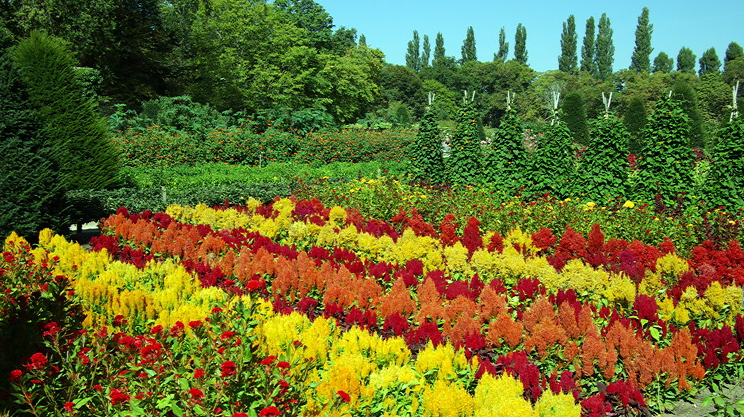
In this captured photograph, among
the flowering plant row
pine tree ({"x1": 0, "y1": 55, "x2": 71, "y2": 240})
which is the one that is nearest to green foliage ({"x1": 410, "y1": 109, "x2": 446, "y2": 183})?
the flowering plant row

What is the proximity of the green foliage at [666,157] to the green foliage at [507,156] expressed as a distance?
2.24 metres

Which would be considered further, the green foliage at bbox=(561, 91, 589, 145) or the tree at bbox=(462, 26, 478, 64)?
the tree at bbox=(462, 26, 478, 64)

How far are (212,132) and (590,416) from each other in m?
16.7

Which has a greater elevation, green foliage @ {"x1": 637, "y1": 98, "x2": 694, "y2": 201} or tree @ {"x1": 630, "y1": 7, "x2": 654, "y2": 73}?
tree @ {"x1": 630, "y1": 7, "x2": 654, "y2": 73}

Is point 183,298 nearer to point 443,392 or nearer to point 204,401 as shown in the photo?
point 204,401

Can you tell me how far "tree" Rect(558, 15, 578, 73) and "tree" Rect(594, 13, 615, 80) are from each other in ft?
11.4

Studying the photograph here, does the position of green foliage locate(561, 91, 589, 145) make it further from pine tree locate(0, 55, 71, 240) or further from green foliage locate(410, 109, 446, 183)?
pine tree locate(0, 55, 71, 240)

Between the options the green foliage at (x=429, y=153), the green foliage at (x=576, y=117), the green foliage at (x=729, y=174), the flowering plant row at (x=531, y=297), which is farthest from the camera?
the green foliage at (x=576, y=117)

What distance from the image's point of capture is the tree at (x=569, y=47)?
293ft

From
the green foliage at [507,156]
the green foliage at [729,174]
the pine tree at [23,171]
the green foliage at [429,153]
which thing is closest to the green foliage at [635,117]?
the green foliage at [429,153]

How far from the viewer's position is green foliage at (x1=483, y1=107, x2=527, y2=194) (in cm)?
1130

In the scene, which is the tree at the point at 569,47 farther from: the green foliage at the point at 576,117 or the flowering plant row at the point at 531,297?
the flowering plant row at the point at 531,297

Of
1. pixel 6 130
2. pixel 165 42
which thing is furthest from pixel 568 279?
pixel 165 42

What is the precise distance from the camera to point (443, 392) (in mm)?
2701
